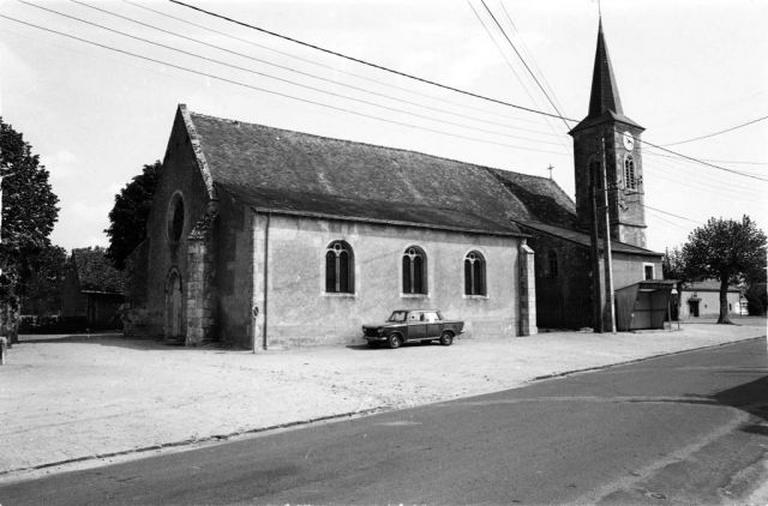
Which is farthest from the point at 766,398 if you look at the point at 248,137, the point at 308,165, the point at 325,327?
the point at 248,137

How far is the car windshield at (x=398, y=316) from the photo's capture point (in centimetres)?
2205

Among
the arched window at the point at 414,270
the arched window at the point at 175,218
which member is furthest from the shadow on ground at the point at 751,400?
the arched window at the point at 175,218

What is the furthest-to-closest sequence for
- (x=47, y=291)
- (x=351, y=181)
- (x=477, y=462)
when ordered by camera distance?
(x=47, y=291) → (x=351, y=181) → (x=477, y=462)

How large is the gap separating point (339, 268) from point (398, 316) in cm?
302

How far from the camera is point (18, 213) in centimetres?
2122

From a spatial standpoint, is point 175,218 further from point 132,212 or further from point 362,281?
point 132,212

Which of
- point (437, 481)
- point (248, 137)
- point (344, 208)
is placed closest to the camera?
point (437, 481)

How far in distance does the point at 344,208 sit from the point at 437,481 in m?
18.8

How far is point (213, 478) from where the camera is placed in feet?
19.2

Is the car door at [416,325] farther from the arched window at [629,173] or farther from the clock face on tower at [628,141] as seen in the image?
the clock face on tower at [628,141]

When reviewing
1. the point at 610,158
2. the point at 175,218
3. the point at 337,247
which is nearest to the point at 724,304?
the point at 610,158

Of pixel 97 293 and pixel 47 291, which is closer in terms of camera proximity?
pixel 97 293

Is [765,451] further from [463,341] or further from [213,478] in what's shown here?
[463,341]

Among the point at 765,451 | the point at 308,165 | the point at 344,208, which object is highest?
the point at 308,165
